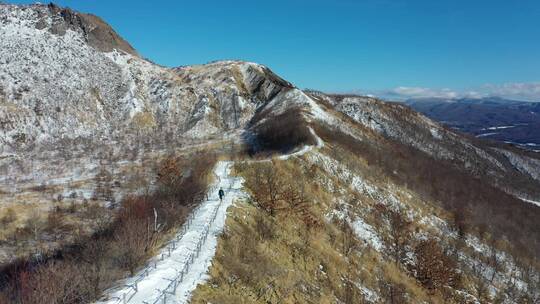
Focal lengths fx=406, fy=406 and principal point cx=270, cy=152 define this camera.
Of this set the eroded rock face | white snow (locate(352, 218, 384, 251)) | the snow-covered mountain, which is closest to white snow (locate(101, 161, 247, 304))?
white snow (locate(352, 218, 384, 251))

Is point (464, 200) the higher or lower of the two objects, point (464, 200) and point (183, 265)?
the lower

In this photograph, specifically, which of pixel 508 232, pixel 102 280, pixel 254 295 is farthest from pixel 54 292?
pixel 508 232

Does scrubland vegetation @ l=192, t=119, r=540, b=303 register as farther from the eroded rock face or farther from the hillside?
the eroded rock face

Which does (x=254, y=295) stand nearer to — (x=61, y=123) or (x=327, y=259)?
(x=327, y=259)

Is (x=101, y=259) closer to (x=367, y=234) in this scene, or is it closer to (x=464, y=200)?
(x=367, y=234)

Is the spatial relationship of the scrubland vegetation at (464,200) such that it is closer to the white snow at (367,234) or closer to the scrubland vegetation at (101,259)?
the white snow at (367,234)

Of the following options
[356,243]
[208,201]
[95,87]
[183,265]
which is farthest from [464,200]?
[95,87]

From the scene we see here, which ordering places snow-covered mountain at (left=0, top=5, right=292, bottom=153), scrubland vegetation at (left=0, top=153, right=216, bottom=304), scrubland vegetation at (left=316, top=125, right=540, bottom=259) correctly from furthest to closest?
1. snow-covered mountain at (left=0, top=5, right=292, bottom=153)
2. scrubland vegetation at (left=316, top=125, right=540, bottom=259)
3. scrubland vegetation at (left=0, top=153, right=216, bottom=304)
